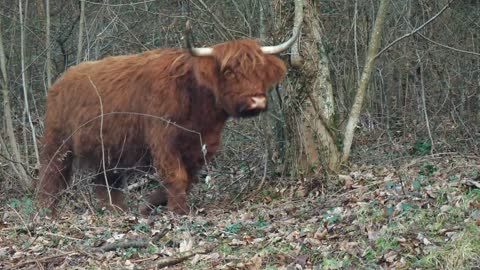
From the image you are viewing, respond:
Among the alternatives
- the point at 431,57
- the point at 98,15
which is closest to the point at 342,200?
the point at 431,57

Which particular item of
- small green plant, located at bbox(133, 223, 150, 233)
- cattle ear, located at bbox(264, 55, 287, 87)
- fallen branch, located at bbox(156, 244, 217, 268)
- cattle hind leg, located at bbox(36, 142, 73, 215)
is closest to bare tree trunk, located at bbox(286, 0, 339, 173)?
cattle ear, located at bbox(264, 55, 287, 87)

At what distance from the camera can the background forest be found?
6820 mm

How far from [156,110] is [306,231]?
3.07 meters

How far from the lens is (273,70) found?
31.6 feet

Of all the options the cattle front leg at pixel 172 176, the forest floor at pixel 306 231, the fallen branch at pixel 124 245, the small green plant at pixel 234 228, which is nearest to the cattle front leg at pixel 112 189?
the cattle front leg at pixel 172 176

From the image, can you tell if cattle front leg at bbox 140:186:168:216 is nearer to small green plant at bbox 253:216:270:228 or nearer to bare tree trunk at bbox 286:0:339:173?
bare tree trunk at bbox 286:0:339:173

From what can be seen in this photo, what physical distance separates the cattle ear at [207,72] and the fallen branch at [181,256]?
2.76 meters

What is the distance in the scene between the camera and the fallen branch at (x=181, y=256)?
270 inches

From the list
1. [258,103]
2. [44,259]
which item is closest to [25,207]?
[44,259]

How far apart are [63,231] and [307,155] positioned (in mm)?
2940

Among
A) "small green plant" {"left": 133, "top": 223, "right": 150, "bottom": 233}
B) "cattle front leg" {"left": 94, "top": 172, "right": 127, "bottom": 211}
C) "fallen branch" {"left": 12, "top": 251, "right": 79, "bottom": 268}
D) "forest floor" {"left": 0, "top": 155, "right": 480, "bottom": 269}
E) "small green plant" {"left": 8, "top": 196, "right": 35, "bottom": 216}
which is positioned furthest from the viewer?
"cattle front leg" {"left": 94, "top": 172, "right": 127, "bottom": 211}

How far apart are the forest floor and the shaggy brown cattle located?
2.49ft

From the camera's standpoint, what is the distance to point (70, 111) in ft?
35.3

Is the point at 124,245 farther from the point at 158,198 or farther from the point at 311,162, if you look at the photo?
the point at 311,162
